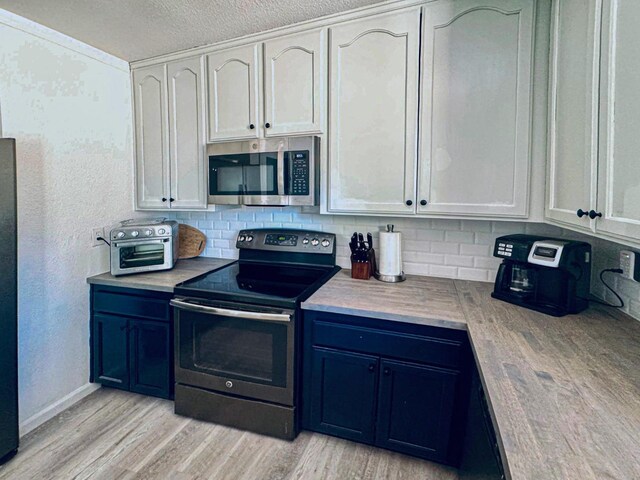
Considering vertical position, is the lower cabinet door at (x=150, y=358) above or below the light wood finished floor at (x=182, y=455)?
above

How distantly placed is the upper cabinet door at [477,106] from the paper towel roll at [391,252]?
0.32 meters

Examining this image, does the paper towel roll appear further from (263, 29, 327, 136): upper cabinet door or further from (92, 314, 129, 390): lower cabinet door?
(92, 314, 129, 390): lower cabinet door

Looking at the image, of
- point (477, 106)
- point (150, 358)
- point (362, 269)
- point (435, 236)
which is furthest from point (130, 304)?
point (477, 106)

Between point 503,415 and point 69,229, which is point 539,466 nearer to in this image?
point 503,415

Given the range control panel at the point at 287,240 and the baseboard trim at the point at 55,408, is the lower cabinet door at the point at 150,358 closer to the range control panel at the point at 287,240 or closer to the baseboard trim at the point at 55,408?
the baseboard trim at the point at 55,408

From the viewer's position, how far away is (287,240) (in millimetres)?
2404

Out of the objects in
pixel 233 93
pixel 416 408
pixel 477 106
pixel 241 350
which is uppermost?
pixel 233 93

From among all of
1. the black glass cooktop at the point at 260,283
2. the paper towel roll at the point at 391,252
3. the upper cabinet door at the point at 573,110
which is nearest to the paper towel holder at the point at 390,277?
the paper towel roll at the point at 391,252

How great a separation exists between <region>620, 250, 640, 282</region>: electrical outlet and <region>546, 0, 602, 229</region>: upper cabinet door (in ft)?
1.03

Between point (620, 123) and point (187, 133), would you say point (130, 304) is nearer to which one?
point (187, 133)

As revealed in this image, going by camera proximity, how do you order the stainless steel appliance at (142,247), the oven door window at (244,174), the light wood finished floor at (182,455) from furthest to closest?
the stainless steel appliance at (142,247), the oven door window at (244,174), the light wood finished floor at (182,455)

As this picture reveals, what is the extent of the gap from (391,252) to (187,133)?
158 cm

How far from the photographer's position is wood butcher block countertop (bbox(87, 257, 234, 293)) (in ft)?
6.78

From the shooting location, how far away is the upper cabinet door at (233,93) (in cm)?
211
